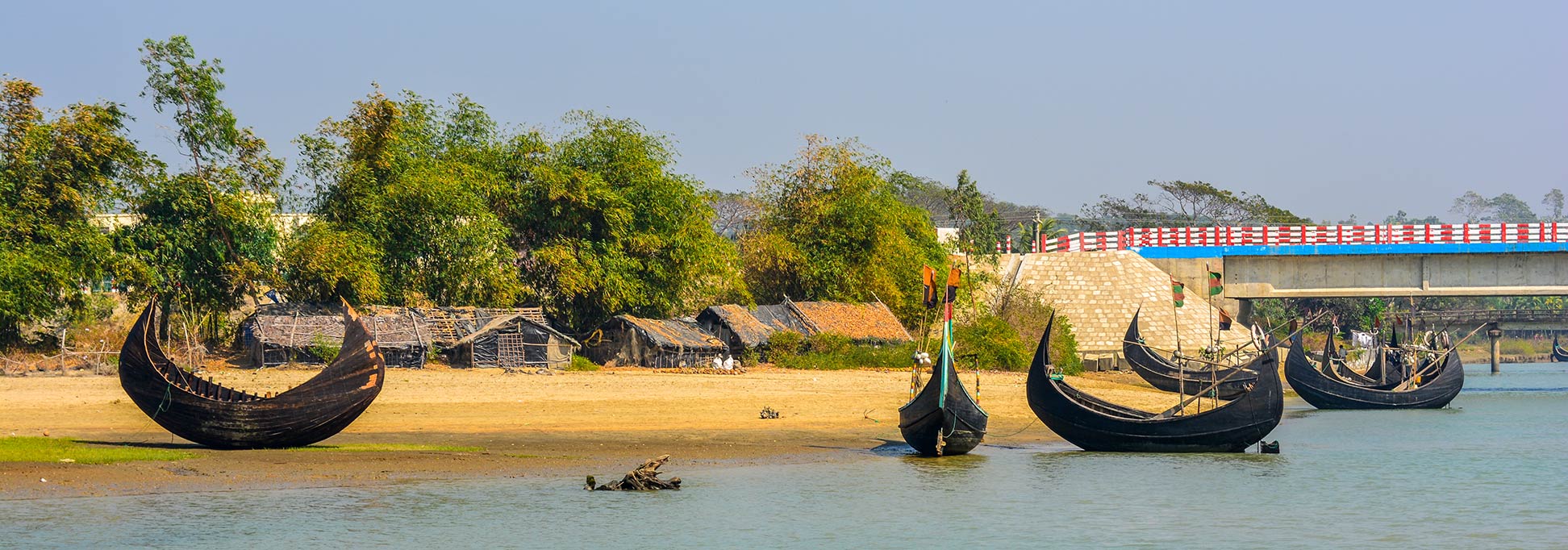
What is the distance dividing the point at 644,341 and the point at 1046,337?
17.6m

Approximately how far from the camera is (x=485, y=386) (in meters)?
30.2

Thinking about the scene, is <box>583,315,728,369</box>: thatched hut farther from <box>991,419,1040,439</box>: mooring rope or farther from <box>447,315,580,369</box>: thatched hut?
<box>991,419,1040,439</box>: mooring rope

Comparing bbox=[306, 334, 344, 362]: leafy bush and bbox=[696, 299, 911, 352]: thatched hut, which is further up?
bbox=[696, 299, 911, 352]: thatched hut

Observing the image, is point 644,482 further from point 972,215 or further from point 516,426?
point 972,215

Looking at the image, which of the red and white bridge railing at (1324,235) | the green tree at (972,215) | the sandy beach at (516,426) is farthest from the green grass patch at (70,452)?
the green tree at (972,215)

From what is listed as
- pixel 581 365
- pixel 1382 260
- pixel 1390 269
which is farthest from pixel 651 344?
pixel 1390 269

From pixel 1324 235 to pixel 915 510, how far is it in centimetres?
3783

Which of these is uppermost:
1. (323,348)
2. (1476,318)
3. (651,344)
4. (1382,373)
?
(1476,318)

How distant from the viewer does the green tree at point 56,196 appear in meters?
32.7

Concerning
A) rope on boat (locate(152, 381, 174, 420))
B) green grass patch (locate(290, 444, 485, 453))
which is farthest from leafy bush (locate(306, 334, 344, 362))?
rope on boat (locate(152, 381, 174, 420))

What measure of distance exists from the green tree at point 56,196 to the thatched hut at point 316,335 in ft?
12.5

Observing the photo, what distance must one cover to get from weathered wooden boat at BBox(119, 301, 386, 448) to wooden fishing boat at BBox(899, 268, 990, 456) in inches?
310

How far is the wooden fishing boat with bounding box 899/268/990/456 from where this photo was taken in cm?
2062

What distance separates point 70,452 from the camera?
17859 mm
